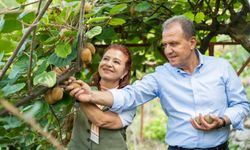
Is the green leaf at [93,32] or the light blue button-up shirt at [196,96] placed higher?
the green leaf at [93,32]

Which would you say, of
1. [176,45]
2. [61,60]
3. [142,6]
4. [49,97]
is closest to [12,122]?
[49,97]

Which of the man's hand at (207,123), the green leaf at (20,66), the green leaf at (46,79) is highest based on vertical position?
the green leaf at (20,66)

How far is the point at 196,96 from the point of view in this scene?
1.91 meters

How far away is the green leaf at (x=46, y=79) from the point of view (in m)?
1.41

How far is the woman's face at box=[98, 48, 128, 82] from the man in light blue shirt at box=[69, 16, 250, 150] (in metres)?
0.06

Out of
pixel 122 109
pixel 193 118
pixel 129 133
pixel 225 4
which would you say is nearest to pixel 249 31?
pixel 225 4

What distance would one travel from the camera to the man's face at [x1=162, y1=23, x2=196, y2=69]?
1.84m

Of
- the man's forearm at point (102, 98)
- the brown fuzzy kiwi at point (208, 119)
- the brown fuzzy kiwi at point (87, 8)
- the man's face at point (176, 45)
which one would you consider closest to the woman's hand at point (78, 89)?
the man's forearm at point (102, 98)

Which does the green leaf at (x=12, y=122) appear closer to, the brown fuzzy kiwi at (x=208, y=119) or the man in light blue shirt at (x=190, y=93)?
the man in light blue shirt at (x=190, y=93)

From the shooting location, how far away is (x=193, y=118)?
1.89 meters

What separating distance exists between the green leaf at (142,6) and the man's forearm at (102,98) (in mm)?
466

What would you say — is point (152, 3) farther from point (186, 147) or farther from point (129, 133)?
point (129, 133)

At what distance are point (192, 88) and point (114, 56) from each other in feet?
1.09

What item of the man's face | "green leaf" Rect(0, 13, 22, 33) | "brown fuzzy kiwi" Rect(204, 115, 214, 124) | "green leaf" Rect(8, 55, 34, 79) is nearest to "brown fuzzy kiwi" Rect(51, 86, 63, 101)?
"green leaf" Rect(8, 55, 34, 79)
